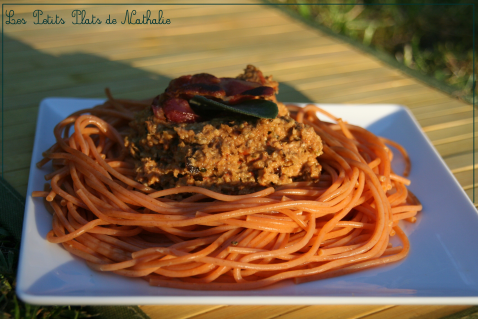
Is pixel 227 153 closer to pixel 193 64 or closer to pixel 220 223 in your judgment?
pixel 220 223

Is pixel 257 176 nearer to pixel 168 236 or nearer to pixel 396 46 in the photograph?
pixel 168 236

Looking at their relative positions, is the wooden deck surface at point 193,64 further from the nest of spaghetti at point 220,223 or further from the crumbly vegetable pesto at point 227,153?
the crumbly vegetable pesto at point 227,153

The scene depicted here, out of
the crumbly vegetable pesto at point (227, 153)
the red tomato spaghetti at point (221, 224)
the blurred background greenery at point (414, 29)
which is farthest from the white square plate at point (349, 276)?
the blurred background greenery at point (414, 29)

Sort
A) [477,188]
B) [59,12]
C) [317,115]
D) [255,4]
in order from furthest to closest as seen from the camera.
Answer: [255,4] < [59,12] < [317,115] < [477,188]

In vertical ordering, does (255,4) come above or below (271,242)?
above

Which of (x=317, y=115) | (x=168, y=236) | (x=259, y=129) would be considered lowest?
(x=168, y=236)

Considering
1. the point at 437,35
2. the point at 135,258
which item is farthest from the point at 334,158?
the point at 437,35

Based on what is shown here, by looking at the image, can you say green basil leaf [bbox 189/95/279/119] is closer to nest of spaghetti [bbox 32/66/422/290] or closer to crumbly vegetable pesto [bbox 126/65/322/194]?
crumbly vegetable pesto [bbox 126/65/322/194]

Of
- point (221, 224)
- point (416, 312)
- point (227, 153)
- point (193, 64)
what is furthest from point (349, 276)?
point (193, 64)
